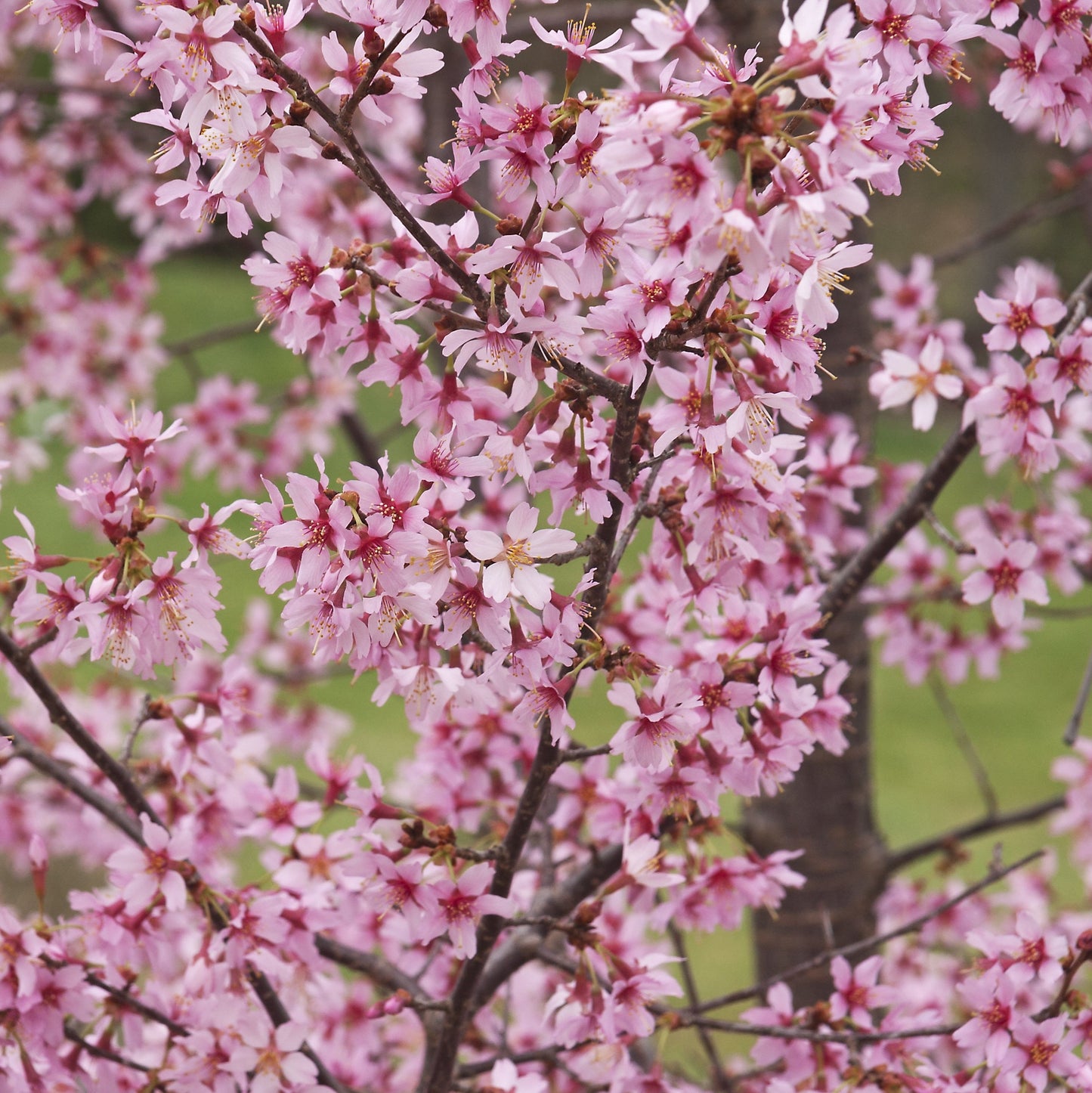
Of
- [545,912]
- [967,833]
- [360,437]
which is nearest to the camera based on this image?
[545,912]

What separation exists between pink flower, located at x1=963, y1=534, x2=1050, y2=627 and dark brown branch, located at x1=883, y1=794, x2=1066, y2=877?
0.47 meters

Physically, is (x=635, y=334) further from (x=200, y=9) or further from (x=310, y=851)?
(x=310, y=851)

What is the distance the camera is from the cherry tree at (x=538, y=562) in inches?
30.8

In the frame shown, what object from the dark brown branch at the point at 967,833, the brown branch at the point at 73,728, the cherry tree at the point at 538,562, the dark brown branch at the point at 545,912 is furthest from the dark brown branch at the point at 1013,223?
the brown branch at the point at 73,728

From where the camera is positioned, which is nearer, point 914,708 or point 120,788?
point 120,788

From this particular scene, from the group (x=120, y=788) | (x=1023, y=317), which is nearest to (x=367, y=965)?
(x=120, y=788)

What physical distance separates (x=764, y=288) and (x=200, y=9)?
0.41m

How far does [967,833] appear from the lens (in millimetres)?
1673

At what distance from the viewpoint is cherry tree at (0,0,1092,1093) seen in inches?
30.8

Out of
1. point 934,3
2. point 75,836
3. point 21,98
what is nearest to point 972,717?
point 75,836

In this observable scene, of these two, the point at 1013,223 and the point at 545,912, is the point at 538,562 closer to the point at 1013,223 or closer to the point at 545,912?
the point at 545,912

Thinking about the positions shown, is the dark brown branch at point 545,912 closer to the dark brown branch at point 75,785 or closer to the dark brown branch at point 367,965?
the dark brown branch at point 367,965

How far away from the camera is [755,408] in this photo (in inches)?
32.5

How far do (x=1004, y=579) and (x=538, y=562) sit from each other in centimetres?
67
